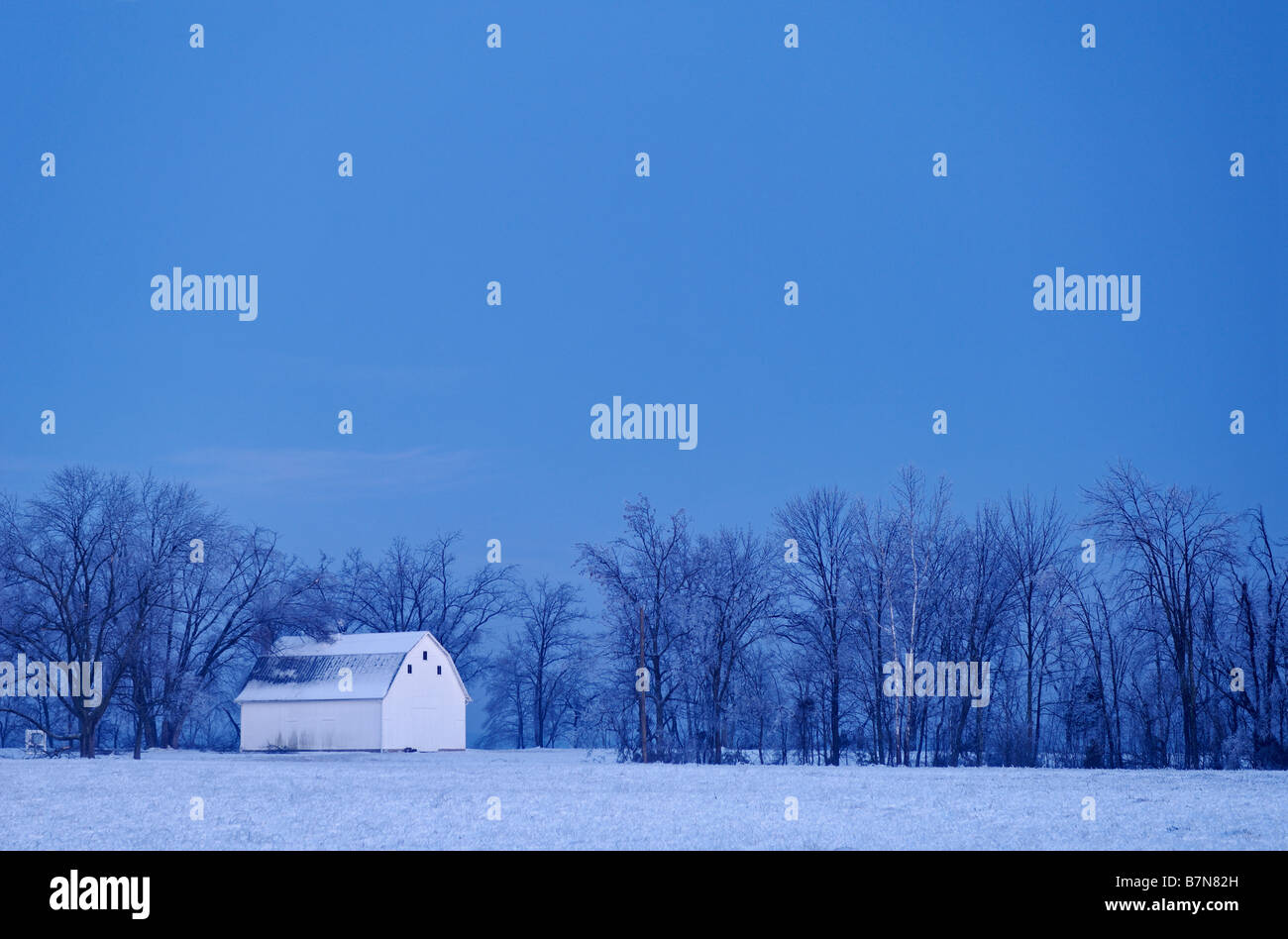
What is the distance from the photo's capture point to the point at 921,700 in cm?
5222

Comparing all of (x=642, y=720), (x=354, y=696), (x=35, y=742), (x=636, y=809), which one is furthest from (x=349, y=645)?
(x=636, y=809)

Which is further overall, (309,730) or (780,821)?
(309,730)

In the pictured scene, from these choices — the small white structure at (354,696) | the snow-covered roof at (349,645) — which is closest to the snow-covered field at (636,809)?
the small white structure at (354,696)

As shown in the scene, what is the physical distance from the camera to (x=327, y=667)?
60.6m

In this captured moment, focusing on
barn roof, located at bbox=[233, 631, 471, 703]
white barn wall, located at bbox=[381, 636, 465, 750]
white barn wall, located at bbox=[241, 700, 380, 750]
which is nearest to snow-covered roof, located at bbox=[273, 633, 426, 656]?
barn roof, located at bbox=[233, 631, 471, 703]

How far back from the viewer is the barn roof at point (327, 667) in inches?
2297

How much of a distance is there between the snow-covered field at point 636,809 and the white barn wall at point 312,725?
20120mm

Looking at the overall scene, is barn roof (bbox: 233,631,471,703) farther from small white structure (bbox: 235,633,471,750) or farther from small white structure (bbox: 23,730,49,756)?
small white structure (bbox: 23,730,49,756)

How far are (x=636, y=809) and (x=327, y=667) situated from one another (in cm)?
4125

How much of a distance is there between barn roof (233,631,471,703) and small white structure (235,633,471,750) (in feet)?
0.15
